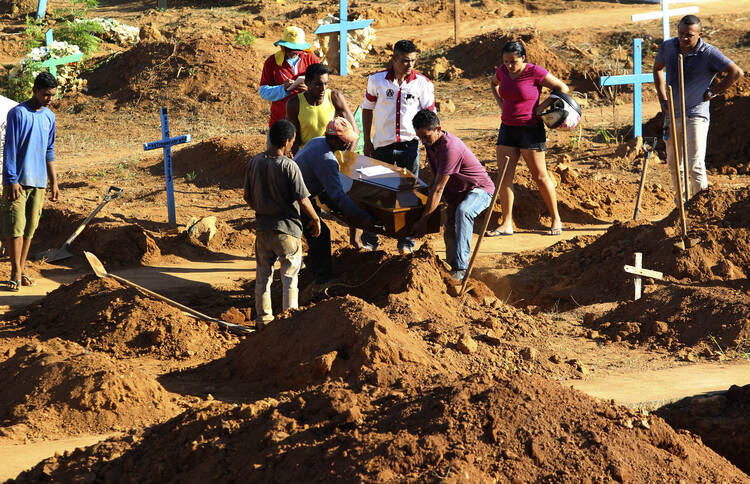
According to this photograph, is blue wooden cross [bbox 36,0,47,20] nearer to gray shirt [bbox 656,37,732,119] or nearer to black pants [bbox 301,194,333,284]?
black pants [bbox 301,194,333,284]

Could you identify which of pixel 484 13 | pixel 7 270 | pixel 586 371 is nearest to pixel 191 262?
pixel 7 270

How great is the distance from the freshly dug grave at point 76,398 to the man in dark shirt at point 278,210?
1435mm

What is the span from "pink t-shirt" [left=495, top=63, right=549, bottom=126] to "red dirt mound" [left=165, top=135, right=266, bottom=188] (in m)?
4.63

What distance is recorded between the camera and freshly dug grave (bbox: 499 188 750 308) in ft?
28.2

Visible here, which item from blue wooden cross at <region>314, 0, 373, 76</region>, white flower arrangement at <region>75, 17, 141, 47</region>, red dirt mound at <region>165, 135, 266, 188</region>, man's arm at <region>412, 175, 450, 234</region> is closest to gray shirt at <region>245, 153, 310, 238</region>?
man's arm at <region>412, 175, 450, 234</region>

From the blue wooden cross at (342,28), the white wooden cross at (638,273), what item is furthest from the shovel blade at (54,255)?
the blue wooden cross at (342,28)

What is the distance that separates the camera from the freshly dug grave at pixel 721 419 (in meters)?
5.24

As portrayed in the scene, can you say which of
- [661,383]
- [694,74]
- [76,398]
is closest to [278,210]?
[76,398]

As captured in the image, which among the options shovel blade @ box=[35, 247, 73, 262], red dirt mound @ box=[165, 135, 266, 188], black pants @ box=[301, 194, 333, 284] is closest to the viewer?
black pants @ box=[301, 194, 333, 284]

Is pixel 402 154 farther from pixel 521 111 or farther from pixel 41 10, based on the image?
pixel 41 10

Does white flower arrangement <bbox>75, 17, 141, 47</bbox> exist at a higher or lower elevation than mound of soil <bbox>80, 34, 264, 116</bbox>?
higher

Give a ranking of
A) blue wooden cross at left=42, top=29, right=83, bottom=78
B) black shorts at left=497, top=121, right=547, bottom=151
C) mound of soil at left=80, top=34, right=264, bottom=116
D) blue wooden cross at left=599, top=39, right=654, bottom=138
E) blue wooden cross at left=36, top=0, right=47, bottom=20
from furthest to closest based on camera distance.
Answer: blue wooden cross at left=36, top=0, right=47, bottom=20, mound of soil at left=80, top=34, right=264, bottom=116, blue wooden cross at left=42, top=29, right=83, bottom=78, blue wooden cross at left=599, top=39, right=654, bottom=138, black shorts at left=497, top=121, right=547, bottom=151

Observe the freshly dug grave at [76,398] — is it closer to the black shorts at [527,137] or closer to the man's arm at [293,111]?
the man's arm at [293,111]

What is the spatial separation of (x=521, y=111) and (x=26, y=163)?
4709 mm
